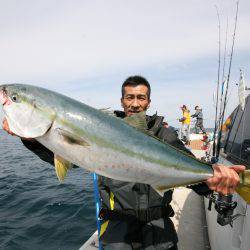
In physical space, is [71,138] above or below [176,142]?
above

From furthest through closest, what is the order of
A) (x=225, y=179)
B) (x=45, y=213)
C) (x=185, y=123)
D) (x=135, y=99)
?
(x=185, y=123), (x=45, y=213), (x=135, y=99), (x=225, y=179)

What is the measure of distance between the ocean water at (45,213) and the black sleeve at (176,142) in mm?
5228

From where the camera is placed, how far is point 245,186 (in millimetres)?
3031

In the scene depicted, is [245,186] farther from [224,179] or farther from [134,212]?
[134,212]

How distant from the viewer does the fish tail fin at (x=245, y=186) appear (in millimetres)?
2993

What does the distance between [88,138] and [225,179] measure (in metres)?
1.54

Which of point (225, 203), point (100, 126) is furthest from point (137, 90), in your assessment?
point (225, 203)

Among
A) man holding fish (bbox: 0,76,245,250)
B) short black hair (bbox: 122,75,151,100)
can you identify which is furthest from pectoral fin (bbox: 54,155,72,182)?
short black hair (bbox: 122,75,151,100)

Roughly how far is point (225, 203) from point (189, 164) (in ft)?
4.48

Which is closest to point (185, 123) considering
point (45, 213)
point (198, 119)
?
point (198, 119)

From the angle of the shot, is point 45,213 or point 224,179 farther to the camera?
point 45,213

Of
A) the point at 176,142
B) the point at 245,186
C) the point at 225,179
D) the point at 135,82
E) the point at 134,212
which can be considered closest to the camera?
the point at 245,186

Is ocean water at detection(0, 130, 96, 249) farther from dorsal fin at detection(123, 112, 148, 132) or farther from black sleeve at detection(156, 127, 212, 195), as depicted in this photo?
dorsal fin at detection(123, 112, 148, 132)

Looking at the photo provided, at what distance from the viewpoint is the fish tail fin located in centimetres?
299
